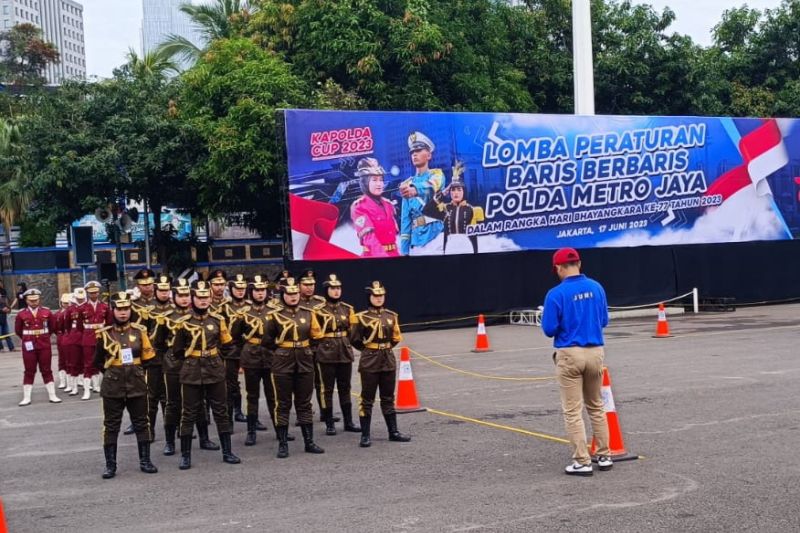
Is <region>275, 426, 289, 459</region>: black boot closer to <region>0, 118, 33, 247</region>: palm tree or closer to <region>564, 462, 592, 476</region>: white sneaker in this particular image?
<region>564, 462, 592, 476</region>: white sneaker

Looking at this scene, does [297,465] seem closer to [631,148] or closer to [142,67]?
[631,148]

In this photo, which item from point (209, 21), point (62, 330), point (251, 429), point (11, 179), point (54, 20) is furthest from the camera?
point (54, 20)

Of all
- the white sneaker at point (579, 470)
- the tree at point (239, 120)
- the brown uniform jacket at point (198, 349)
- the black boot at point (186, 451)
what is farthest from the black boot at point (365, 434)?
the tree at point (239, 120)

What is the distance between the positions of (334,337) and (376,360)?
0.96 metres

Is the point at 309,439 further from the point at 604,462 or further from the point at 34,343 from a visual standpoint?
the point at 34,343

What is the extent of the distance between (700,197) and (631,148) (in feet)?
9.31

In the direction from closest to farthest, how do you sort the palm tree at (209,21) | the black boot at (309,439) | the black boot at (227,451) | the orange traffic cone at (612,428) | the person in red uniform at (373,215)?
the orange traffic cone at (612,428), the black boot at (227,451), the black boot at (309,439), the person in red uniform at (373,215), the palm tree at (209,21)

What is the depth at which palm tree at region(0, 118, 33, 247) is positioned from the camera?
3516 centimetres

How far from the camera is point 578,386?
914cm

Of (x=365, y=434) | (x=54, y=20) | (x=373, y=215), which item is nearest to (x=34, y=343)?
(x=365, y=434)

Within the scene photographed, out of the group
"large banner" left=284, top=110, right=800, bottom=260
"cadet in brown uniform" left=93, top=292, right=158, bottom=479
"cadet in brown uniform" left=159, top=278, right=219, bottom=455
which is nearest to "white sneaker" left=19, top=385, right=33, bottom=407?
"cadet in brown uniform" left=159, top=278, right=219, bottom=455

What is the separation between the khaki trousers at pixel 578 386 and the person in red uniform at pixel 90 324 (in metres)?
9.78

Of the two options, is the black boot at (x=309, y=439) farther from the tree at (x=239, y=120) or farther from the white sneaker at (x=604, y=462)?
the tree at (x=239, y=120)

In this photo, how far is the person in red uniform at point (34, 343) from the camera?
16.5m
